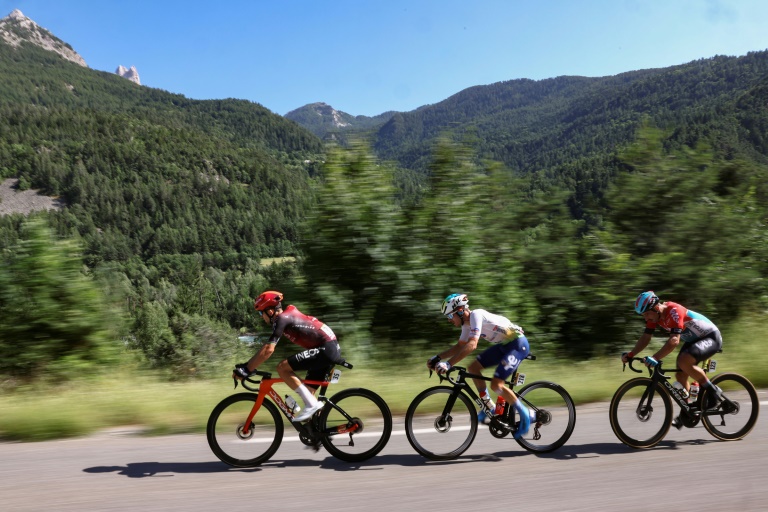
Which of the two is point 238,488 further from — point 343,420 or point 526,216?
point 526,216

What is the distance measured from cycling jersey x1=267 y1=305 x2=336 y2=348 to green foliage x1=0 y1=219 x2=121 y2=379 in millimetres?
7445

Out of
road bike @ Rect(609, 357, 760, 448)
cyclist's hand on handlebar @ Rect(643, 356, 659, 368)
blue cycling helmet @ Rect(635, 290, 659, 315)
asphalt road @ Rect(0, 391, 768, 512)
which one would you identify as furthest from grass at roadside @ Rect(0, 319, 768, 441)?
blue cycling helmet @ Rect(635, 290, 659, 315)

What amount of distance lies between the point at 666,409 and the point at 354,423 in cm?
328

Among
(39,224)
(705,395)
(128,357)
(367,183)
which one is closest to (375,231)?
(367,183)

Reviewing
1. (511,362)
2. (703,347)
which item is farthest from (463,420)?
(703,347)

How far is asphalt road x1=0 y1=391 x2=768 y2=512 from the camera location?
15.4 ft

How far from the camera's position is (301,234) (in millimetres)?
13414

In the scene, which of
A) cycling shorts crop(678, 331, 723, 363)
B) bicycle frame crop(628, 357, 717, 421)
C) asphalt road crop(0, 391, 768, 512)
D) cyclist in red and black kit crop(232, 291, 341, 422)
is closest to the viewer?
asphalt road crop(0, 391, 768, 512)

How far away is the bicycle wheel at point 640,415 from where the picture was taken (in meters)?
6.17

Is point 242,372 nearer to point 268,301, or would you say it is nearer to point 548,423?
point 268,301

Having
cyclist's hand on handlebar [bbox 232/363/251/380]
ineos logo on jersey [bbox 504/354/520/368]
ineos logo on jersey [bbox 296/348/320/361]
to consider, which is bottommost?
ineos logo on jersey [bbox 504/354/520/368]

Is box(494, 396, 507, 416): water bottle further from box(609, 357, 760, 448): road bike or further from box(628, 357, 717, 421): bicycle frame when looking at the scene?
box(628, 357, 717, 421): bicycle frame

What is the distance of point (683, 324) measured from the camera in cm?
642

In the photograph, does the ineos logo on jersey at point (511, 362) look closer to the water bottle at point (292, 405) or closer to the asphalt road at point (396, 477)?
the asphalt road at point (396, 477)
